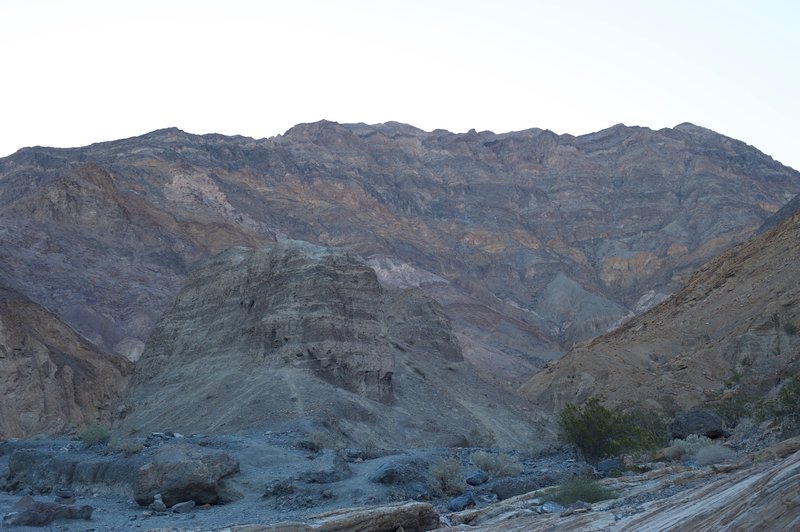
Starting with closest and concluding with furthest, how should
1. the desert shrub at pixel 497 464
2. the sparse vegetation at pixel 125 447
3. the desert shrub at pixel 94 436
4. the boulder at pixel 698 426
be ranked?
the desert shrub at pixel 497 464
the sparse vegetation at pixel 125 447
the boulder at pixel 698 426
the desert shrub at pixel 94 436

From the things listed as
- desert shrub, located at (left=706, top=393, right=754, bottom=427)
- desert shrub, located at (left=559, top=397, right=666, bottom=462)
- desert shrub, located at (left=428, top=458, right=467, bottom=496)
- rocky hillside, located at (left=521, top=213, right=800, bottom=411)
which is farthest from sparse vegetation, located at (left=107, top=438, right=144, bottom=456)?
rocky hillside, located at (left=521, top=213, right=800, bottom=411)

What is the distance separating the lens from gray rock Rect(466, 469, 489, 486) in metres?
19.2

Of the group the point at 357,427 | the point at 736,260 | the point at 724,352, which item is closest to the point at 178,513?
the point at 357,427

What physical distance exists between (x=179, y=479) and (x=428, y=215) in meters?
139

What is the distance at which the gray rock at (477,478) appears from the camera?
19.2m

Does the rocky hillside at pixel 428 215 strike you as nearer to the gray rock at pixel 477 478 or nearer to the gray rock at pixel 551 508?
the gray rock at pixel 477 478

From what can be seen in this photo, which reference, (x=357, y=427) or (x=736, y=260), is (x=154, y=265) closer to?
(x=736, y=260)

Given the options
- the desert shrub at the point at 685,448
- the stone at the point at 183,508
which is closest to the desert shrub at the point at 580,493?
the desert shrub at the point at 685,448

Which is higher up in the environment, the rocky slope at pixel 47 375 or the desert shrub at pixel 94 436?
the rocky slope at pixel 47 375

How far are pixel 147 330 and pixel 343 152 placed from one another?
83869 millimetres

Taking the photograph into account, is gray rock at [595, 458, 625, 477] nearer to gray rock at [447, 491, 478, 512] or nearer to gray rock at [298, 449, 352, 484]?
gray rock at [447, 491, 478, 512]

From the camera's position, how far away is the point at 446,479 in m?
18.5

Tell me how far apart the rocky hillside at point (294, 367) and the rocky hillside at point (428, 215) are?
3729 centimetres

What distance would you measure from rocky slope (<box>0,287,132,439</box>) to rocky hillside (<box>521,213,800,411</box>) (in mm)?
26370
